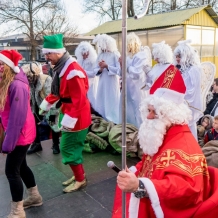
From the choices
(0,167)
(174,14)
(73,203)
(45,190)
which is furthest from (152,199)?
(174,14)

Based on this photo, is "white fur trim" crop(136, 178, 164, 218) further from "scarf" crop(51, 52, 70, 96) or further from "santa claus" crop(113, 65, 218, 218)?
"scarf" crop(51, 52, 70, 96)

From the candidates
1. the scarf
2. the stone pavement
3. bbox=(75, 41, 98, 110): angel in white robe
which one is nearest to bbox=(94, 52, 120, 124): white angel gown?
bbox=(75, 41, 98, 110): angel in white robe

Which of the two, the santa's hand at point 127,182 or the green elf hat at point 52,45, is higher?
the green elf hat at point 52,45

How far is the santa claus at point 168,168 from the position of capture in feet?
5.19

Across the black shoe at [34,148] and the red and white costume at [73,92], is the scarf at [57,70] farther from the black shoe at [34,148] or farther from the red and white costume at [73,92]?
the black shoe at [34,148]

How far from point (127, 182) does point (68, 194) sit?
6.71 ft

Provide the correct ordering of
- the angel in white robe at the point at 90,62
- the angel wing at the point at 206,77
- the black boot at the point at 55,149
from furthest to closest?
1. the angel in white robe at the point at 90,62
2. the angel wing at the point at 206,77
3. the black boot at the point at 55,149

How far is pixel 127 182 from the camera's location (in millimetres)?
1561

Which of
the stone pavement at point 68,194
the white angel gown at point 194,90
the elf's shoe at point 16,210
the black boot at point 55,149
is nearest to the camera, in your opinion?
the elf's shoe at point 16,210

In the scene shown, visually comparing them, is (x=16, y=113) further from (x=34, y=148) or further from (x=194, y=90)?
(x=194, y=90)

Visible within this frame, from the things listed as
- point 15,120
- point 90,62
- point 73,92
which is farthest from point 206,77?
point 15,120

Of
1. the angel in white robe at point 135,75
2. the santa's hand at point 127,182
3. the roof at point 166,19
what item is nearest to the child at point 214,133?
the angel in white robe at point 135,75

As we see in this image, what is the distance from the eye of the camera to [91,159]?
457cm

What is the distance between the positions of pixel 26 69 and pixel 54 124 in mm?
971
